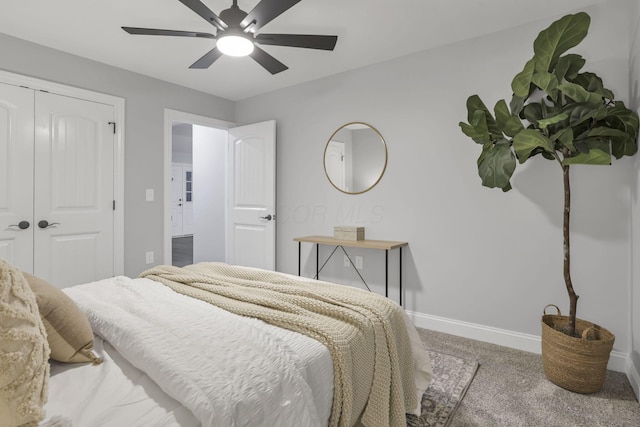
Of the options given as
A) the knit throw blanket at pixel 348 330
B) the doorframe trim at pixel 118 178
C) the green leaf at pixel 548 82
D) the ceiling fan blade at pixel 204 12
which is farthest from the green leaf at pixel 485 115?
the doorframe trim at pixel 118 178

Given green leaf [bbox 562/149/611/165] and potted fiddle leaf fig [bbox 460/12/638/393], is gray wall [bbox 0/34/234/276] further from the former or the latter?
green leaf [bbox 562/149/611/165]

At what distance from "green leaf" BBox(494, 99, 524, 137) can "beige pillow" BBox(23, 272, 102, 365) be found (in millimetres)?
2533

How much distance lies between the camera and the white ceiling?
238 cm

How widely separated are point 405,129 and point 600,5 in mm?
1550

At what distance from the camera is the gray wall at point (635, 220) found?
2045mm

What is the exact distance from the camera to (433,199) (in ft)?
10.0

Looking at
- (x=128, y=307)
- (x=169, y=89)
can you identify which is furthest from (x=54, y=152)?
(x=128, y=307)

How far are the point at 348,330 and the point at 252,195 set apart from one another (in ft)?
10.1

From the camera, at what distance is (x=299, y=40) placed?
2.14 meters

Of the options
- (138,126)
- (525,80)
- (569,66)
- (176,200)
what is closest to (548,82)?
(525,80)

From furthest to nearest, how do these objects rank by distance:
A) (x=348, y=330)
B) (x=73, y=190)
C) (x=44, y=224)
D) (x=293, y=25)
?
(x=73, y=190) → (x=44, y=224) → (x=293, y=25) → (x=348, y=330)

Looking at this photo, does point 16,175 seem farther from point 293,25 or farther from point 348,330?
point 348,330

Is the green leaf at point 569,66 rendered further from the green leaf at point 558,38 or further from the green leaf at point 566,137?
the green leaf at point 566,137

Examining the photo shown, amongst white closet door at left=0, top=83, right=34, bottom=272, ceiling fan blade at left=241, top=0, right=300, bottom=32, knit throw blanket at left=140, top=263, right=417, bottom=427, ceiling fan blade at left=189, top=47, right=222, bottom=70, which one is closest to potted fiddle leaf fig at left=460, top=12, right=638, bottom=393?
knit throw blanket at left=140, top=263, right=417, bottom=427
